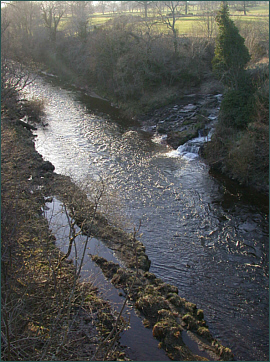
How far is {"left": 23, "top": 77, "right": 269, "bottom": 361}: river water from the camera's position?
43.0 feet

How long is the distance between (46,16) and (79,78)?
655 inches

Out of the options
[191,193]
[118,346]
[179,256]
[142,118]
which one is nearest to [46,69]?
[142,118]

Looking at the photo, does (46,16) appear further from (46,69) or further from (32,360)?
(32,360)

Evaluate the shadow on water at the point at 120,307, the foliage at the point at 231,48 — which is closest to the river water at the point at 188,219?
the shadow on water at the point at 120,307

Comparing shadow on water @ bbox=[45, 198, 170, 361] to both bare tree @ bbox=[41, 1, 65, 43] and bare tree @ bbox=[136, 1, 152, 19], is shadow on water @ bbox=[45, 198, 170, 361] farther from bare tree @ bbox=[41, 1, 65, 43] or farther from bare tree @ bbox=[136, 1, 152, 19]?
bare tree @ bbox=[41, 1, 65, 43]

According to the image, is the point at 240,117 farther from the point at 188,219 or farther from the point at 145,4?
the point at 145,4

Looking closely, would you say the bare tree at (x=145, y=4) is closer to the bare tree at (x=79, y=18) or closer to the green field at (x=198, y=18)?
the green field at (x=198, y=18)

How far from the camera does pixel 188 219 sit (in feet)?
62.4

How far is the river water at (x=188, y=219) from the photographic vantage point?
13.1 m

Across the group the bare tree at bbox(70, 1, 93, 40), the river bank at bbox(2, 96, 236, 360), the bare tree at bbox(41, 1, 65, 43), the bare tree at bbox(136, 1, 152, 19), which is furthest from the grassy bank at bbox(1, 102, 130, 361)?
the bare tree at bbox(41, 1, 65, 43)

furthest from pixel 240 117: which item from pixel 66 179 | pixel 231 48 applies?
pixel 66 179

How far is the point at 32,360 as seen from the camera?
8367 mm

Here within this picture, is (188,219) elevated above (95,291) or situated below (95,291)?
above

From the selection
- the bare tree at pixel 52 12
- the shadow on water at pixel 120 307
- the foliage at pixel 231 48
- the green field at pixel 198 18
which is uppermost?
the bare tree at pixel 52 12
